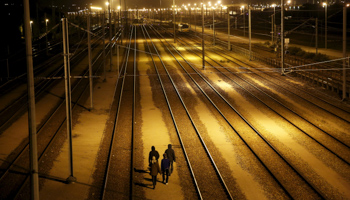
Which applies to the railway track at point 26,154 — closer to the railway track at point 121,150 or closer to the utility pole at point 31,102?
the railway track at point 121,150

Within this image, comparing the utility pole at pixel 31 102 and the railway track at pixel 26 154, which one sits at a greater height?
the utility pole at pixel 31 102

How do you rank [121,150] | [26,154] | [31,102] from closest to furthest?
[31,102] → [26,154] → [121,150]

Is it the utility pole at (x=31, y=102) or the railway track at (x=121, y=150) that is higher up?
the utility pole at (x=31, y=102)

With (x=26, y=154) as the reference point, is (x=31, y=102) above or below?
above

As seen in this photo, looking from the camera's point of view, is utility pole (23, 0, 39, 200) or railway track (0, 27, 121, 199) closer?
utility pole (23, 0, 39, 200)

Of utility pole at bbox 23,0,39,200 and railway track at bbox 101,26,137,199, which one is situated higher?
utility pole at bbox 23,0,39,200

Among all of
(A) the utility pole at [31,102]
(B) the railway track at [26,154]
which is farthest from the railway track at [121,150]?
(A) the utility pole at [31,102]

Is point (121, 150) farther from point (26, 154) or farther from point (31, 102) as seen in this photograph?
point (31, 102)

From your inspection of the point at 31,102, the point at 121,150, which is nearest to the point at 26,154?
the point at 121,150

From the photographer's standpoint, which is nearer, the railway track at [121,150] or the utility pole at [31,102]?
the utility pole at [31,102]

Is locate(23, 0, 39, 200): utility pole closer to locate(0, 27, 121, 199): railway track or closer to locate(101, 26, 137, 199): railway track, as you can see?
locate(101, 26, 137, 199): railway track

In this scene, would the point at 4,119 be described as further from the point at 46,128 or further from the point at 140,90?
the point at 140,90

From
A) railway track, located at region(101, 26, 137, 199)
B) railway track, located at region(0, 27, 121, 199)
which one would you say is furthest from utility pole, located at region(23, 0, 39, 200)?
railway track, located at region(0, 27, 121, 199)

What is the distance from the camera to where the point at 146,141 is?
17.2 meters
